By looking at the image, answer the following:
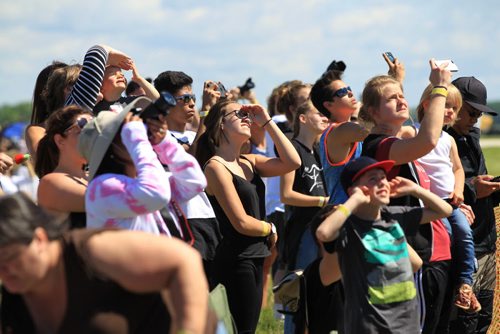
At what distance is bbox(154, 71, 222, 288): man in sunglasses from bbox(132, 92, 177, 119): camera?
2.17 feet

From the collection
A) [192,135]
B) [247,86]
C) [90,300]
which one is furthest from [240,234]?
[247,86]

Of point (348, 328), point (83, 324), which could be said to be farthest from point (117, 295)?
point (348, 328)

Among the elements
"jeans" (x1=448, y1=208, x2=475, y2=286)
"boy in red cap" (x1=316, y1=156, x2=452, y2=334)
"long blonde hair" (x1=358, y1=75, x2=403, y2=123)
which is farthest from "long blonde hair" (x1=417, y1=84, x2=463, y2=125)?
"boy in red cap" (x1=316, y1=156, x2=452, y2=334)

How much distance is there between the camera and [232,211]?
19.7 ft

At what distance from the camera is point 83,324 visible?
3225 mm

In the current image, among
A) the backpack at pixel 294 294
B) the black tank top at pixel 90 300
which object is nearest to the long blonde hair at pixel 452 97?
the backpack at pixel 294 294

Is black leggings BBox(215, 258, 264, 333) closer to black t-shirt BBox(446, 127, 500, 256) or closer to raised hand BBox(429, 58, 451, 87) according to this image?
raised hand BBox(429, 58, 451, 87)

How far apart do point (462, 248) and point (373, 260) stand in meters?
1.40

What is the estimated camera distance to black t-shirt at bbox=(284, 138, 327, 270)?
24.3 ft

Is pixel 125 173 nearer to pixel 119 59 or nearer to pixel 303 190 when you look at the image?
pixel 119 59

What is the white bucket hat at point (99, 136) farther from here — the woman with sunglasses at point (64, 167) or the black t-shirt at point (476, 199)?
the black t-shirt at point (476, 199)

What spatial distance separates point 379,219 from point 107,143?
68.9 inches

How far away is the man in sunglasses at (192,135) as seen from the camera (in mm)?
5520

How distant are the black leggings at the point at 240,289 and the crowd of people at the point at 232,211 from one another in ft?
0.03
